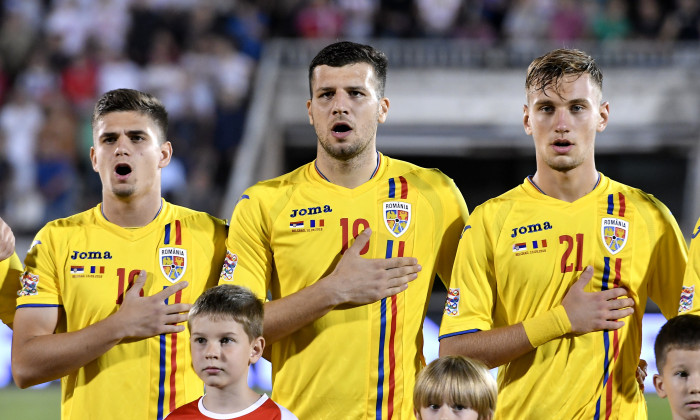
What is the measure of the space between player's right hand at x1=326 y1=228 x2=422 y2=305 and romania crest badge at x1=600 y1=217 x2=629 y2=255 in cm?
83

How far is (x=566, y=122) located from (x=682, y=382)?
1.19 m

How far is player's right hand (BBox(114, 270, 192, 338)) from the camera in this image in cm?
428

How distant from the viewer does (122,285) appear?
4480 millimetres

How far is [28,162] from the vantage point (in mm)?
12656

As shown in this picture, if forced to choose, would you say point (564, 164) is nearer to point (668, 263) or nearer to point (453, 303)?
point (668, 263)

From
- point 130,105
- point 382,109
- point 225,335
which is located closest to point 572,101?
point 382,109

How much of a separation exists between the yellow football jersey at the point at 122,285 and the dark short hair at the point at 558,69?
164cm

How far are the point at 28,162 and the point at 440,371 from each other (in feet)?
32.6

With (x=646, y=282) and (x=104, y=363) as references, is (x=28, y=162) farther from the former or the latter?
(x=646, y=282)

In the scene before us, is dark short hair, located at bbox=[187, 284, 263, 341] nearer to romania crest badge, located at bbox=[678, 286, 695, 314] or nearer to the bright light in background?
romania crest badge, located at bbox=[678, 286, 695, 314]

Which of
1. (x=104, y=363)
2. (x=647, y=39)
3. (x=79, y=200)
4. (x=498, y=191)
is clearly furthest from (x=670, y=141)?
(x=104, y=363)

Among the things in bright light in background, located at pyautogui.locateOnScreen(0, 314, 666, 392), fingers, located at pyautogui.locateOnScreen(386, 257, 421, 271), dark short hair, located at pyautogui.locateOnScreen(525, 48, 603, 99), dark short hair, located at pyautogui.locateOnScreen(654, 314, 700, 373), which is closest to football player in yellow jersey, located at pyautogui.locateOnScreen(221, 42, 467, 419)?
fingers, located at pyautogui.locateOnScreen(386, 257, 421, 271)

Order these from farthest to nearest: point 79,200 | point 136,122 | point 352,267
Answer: point 79,200, point 136,122, point 352,267

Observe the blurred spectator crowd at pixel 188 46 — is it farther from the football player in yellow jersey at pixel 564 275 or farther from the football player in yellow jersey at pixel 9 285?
the football player in yellow jersey at pixel 564 275
